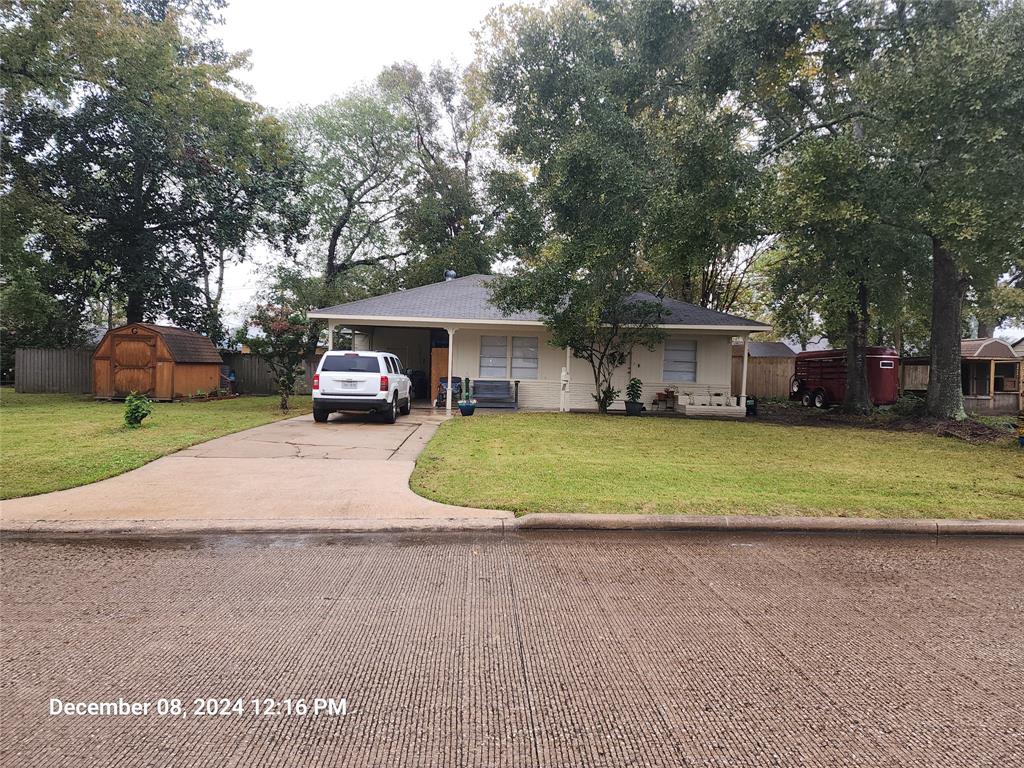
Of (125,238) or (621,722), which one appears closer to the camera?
(621,722)

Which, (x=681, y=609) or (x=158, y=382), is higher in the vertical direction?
(x=158, y=382)

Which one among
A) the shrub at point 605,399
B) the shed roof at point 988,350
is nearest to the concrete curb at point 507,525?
the shrub at point 605,399

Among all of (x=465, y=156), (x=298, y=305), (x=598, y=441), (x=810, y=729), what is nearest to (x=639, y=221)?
(x=598, y=441)

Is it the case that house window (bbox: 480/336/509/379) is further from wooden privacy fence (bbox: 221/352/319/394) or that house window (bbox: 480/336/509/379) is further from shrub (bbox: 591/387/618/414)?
wooden privacy fence (bbox: 221/352/319/394)

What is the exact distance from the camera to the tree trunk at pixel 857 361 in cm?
1811

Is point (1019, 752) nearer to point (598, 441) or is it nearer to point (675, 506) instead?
point (675, 506)

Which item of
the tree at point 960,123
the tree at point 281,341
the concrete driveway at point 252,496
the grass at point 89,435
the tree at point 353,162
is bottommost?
the concrete driveway at point 252,496

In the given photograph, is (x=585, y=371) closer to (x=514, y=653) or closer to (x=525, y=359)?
(x=525, y=359)

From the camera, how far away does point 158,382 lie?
18.3 metres

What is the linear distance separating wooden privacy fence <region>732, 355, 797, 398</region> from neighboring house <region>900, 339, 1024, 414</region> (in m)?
4.87

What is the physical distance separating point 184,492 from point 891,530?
7.65 m

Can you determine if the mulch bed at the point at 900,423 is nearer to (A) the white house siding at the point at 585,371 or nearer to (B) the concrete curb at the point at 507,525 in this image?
(A) the white house siding at the point at 585,371

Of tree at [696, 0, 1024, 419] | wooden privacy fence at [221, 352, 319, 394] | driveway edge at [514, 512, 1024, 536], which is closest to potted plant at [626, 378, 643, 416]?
tree at [696, 0, 1024, 419]

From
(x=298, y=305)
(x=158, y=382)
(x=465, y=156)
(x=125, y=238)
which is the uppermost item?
(x=465, y=156)
